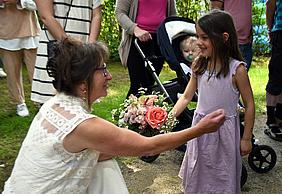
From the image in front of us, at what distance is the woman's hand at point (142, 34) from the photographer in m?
4.18

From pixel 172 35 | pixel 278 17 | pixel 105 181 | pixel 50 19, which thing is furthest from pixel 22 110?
pixel 105 181

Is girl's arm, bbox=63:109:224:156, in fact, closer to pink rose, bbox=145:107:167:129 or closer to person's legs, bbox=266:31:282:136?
pink rose, bbox=145:107:167:129

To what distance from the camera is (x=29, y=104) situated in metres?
5.99

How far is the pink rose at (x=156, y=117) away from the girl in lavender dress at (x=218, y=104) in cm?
30

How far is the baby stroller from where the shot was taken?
3830 mm

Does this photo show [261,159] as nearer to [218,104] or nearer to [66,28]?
[218,104]

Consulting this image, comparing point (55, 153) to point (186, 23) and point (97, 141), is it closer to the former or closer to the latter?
point (97, 141)

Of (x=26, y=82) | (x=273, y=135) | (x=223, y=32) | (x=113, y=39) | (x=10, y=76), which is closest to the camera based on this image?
(x=223, y=32)

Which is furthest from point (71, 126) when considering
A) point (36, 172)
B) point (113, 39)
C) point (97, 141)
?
point (113, 39)

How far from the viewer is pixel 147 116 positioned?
113 inches

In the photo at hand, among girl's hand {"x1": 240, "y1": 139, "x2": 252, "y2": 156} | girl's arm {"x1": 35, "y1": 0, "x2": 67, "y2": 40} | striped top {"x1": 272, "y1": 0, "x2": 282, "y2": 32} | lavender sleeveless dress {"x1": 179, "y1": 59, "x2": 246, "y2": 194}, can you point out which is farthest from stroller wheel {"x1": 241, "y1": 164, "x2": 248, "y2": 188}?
girl's arm {"x1": 35, "y1": 0, "x2": 67, "y2": 40}

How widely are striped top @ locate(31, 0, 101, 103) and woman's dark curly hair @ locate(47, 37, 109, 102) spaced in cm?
140

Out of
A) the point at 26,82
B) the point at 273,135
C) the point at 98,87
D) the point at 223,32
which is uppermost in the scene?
the point at 223,32

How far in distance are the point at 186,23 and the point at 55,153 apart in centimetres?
228
